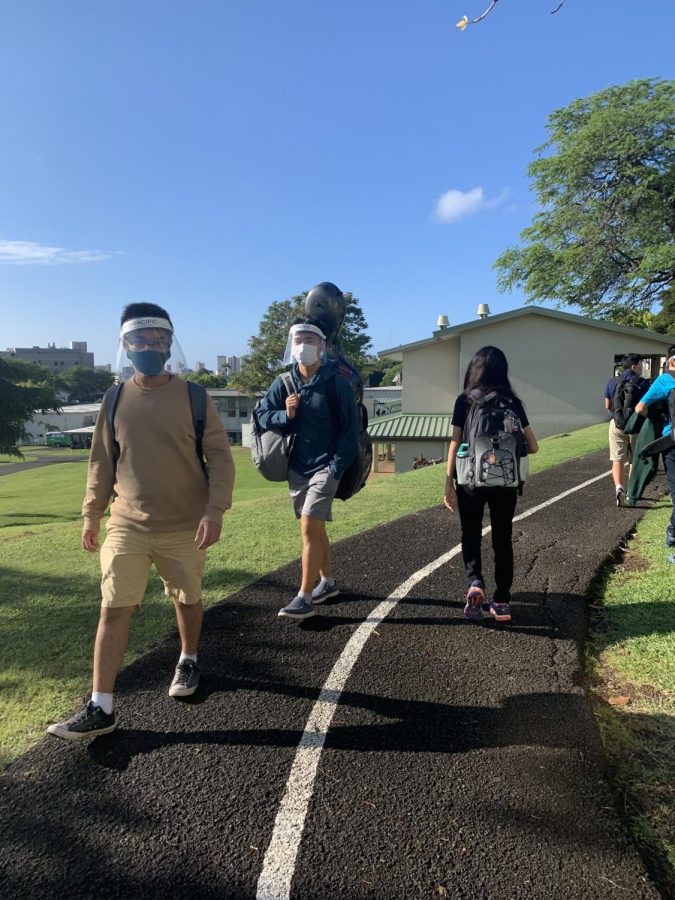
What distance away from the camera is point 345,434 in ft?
13.4

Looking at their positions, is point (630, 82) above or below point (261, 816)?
above

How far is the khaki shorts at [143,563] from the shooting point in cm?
294

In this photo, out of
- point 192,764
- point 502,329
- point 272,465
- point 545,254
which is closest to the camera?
point 192,764

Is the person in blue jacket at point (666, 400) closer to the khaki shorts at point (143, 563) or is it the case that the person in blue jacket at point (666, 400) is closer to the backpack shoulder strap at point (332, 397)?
the backpack shoulder strap at point (332, 397)

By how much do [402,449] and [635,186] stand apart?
18.0 metres

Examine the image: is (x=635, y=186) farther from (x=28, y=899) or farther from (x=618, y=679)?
(x=28, y=899)

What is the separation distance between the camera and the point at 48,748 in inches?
109

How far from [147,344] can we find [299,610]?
7.27 feet

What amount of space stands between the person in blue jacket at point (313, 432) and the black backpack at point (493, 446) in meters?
0.85

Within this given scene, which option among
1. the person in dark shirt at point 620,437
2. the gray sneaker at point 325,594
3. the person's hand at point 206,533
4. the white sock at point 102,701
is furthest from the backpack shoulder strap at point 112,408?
the person in dark shirt at point 620,437

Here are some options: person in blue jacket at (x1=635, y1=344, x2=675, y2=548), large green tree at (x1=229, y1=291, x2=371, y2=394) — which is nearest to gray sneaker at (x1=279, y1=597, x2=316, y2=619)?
person in blue jacket at (x1=635, y1=344, x2=675, y2=548)

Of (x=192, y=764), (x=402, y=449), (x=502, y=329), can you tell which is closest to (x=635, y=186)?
(x=502, y=329)

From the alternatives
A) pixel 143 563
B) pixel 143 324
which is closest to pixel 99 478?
pixel 143 563

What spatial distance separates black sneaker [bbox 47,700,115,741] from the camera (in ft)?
9.12
